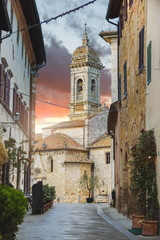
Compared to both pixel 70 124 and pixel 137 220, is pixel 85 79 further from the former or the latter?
pixel 137 220

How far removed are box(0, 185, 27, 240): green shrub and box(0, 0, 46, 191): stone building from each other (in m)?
8.28

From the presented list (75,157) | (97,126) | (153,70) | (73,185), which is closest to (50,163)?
(75,157)

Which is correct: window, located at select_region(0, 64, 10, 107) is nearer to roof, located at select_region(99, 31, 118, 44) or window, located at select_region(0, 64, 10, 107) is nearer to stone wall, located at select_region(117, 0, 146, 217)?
stone wall, located at select_region(117, 0, 146, 217)

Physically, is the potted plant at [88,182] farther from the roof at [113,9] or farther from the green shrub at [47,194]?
the roof at [113,9]

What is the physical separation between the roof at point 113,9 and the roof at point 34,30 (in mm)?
3799

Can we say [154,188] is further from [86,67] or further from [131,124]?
[86,67]

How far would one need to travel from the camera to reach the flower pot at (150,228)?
467 inches

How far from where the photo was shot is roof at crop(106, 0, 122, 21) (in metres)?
22.1

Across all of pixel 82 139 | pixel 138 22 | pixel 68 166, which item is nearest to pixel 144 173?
pixel 138 22

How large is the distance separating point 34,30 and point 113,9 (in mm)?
5019

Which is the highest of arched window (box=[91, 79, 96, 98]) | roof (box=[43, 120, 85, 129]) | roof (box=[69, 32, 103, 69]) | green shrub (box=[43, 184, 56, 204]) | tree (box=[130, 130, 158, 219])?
roof (box=[69, 32, 103, 69])

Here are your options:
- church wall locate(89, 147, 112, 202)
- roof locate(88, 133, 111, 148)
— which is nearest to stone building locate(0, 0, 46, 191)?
church wall locate(89, 147, 112, 202)

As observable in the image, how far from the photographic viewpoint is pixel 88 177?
190 feet

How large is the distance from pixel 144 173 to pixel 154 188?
2.01 feet
